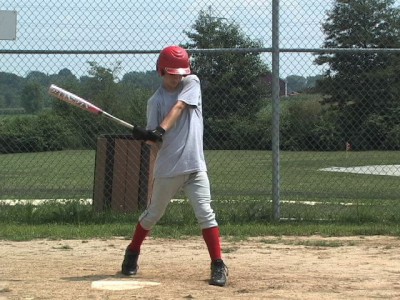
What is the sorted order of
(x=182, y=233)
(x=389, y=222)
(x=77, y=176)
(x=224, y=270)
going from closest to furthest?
(x=224, y=270), (x=182, y=233), (x=389, y=222), (x=77, y=176)

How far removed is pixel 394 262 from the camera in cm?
750

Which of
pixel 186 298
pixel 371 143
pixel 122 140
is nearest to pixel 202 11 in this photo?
pixel 122 140

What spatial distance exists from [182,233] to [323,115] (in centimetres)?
269

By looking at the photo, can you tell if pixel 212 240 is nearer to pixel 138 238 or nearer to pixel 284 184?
pixel 138 238

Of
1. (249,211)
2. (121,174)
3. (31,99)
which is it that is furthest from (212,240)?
(31,99)

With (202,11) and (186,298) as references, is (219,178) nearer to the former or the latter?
(202,11)

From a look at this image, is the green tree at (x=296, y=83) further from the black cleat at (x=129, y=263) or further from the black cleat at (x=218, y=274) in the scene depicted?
the black cleat at (x=218, y=274)

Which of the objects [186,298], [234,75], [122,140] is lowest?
[186,298]

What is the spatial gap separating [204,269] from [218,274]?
0.78 metres

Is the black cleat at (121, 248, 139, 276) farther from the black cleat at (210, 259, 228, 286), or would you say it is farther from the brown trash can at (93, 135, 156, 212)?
the brown trash can at (93, 135, 156, 212)

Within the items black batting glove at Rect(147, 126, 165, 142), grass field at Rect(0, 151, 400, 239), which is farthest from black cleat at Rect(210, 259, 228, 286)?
grass field at Rect(0, 151, 400, 239)

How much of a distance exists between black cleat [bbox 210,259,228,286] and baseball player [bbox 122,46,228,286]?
0.01m

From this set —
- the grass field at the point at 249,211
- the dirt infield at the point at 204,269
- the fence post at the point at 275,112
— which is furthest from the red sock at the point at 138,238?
the fence post at the point at 275,112

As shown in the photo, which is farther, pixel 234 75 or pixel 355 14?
pixel 355 14
